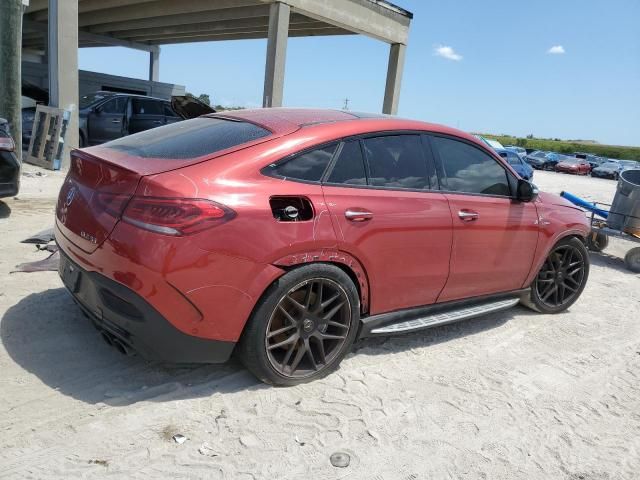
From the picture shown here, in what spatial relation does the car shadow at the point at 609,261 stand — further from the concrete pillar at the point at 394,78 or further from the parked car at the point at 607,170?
the parked car at the point at 607,170

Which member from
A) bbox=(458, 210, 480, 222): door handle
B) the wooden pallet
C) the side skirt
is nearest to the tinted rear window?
the side skirt

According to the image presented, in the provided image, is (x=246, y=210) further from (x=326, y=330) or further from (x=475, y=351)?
(x=475, y=351)

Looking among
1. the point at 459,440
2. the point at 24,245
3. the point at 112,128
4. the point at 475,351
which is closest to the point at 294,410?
the point at 459,440

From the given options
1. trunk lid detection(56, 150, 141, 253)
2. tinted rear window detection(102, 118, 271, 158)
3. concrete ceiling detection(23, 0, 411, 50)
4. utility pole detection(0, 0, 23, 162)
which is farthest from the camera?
concrete ceiling detection(23, 0, 411, 50)

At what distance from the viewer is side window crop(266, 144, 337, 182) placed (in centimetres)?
291

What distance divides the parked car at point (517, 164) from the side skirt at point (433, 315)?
12716 mm

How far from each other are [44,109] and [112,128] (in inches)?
80.3

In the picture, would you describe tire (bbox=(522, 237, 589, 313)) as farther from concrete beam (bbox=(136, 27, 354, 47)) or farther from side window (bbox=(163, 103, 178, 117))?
concrete beam (bbox=(136, 27, 354, 47))

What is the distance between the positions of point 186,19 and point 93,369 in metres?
17.4

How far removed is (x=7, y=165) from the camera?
19.5 feet

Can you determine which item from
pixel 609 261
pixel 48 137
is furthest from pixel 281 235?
pixel 48 137

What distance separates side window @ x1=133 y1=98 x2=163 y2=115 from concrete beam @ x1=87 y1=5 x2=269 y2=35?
4.30 metres

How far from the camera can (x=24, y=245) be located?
5.12m

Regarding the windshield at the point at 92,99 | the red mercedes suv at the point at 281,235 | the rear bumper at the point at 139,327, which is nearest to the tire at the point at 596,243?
the red mercedes suv at the point at 281,235
